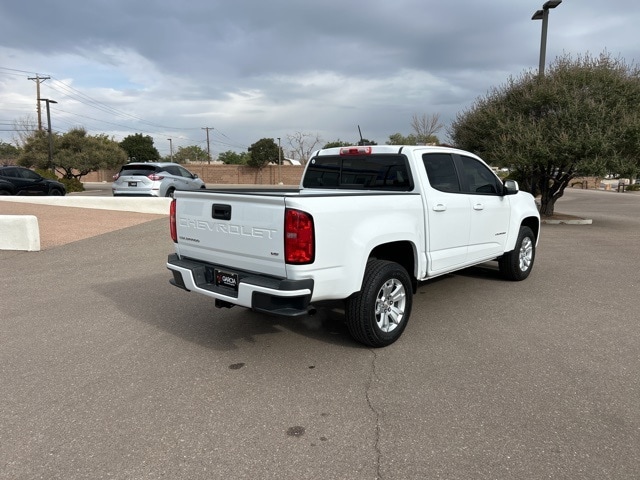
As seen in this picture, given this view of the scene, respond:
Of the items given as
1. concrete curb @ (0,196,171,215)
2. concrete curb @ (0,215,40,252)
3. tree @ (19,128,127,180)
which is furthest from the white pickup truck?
tree @ (19,128,127,180)

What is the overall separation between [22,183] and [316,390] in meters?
20.9

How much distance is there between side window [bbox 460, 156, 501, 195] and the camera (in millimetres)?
5590

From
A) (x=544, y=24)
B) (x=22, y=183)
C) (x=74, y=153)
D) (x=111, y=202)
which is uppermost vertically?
(x=544, y=24)

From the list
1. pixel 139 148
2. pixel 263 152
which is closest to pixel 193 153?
pixel 139 148

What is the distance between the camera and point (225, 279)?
4.03 metres

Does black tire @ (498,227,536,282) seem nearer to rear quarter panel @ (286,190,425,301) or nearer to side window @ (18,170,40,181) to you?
rear quarter panel @ (286,190,425,301)

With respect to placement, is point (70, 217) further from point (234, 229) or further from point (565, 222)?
point (565, 222)

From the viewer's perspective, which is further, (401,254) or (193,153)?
(193,153)

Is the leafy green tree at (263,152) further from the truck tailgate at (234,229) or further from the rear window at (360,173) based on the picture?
the truck tailgate at (234,229)

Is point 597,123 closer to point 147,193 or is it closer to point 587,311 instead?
point 587,311

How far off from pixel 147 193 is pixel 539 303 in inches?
567

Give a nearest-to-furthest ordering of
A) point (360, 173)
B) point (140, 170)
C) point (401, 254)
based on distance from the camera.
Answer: point (401, 254) → point (360, 173) → point (140, 170)

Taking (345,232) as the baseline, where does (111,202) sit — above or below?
below

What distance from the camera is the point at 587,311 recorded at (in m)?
5.39
